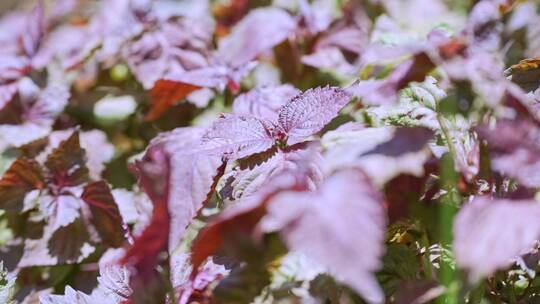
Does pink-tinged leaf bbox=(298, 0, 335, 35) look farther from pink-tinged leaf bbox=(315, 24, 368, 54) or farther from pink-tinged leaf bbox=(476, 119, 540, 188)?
pink-tinged leaf bbox=(476, 119, 540, 188)

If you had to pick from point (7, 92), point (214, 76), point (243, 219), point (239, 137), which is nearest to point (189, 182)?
point (239, 137)

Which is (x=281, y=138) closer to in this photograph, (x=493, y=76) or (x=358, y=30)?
(x=493, y=76)

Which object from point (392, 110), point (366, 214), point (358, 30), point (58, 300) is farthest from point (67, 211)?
point (358, 30)

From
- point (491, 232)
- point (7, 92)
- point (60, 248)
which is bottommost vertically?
point (60, 248)

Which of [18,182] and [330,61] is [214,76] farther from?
[18,182]

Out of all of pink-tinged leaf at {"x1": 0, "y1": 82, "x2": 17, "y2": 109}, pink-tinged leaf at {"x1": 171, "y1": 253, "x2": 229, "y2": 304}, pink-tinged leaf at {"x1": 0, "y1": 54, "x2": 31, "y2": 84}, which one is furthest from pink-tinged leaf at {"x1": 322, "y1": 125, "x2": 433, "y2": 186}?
pink-tinged leaf at {"x1": 0, "y1": 54, "x2": 31, "y2": 84}
